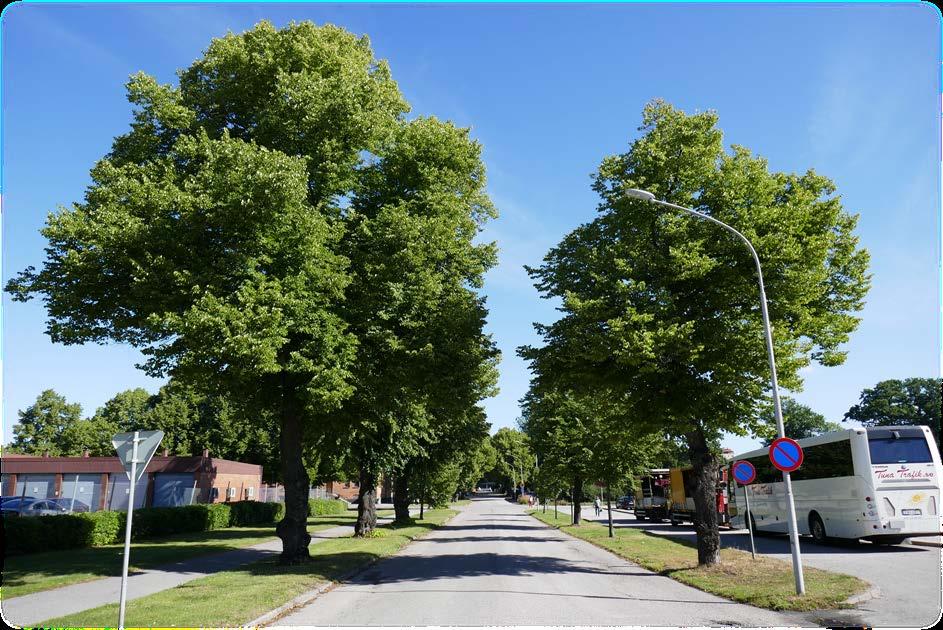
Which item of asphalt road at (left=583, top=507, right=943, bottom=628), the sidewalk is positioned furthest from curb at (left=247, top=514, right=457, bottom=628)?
asphalt road at (left=583, top=507, right=943, bottom=628)

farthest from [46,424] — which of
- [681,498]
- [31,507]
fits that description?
[681,498]

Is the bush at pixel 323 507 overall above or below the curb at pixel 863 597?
below

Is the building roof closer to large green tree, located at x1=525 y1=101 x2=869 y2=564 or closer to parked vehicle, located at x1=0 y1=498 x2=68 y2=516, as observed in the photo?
parked vehicle, located at x1=0 y1=498 x2=68 y2=516

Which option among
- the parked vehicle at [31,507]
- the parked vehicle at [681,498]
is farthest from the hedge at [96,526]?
the parked vehicle at [681,498]

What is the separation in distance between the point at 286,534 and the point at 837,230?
1773 centimetres

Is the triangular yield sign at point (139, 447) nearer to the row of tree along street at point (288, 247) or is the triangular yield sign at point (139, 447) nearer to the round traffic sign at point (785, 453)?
the row of tree along street at point (288, 247)

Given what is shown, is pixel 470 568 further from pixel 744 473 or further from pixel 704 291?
pixel 704 291

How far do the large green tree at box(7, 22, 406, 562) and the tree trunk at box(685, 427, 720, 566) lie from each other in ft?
32.9

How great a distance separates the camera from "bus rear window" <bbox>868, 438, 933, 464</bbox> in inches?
752

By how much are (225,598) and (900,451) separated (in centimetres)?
1981

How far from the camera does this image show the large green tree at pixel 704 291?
14.9 meters

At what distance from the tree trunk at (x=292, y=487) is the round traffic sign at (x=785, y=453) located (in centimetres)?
1264

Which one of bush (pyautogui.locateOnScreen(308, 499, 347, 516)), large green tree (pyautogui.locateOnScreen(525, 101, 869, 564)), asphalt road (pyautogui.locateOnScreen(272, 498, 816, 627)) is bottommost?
bush (pyautogui.locateOnScreen(308, 499, 347, 516))

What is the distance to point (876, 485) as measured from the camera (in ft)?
62.6
